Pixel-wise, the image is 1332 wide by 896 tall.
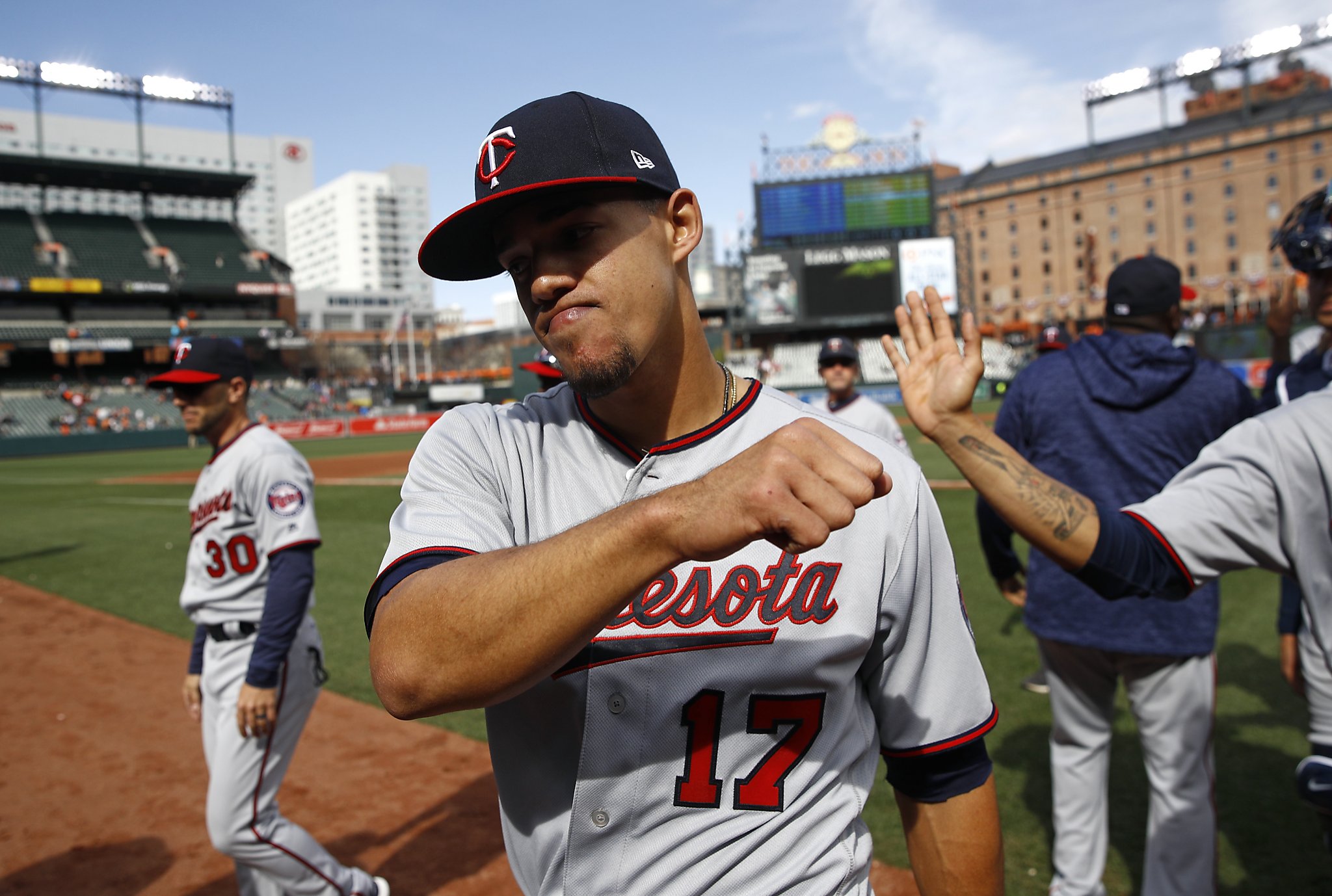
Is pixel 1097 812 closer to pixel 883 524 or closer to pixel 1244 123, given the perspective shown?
pixel 883 524

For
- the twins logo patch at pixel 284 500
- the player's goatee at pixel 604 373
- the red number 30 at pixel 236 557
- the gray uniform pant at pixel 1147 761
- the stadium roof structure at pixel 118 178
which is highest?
the stadium roof structure at pixel 118 178

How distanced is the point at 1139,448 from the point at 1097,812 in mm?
1358

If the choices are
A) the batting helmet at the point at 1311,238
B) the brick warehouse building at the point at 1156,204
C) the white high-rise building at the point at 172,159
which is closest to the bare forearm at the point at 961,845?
the batting helmet at the point at 1311,238

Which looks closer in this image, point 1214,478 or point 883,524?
point 883,524

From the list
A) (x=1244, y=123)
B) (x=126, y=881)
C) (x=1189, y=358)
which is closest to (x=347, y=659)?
(x=126, y=881)

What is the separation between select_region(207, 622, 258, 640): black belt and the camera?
3432 millimetres

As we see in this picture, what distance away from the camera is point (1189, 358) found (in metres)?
3.16

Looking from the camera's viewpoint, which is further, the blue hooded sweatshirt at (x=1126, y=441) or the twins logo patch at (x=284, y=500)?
the twins logo patch at (x=284, y=500)

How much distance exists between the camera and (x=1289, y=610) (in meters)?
2.96

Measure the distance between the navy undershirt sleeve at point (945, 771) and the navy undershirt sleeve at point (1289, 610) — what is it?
5.48ft

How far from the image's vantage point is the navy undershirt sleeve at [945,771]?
1.64 meters

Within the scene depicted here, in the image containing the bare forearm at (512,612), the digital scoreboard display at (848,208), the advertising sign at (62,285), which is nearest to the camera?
the bare forearm at (512,612)

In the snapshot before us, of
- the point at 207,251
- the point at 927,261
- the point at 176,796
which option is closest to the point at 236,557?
the point at 176,796

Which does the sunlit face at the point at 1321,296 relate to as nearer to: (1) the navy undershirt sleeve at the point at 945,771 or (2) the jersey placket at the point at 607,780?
(1) the navy undershirt sleeve at the point at 945,771
